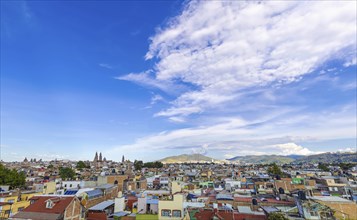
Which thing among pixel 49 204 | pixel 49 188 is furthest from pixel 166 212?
pixel 49 188

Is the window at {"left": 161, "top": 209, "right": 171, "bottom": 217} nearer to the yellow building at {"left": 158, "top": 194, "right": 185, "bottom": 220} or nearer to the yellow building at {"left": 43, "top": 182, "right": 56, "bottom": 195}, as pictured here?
the yellow building at {"left": 158, "top": 194, "right": 185, "bottom": 220}

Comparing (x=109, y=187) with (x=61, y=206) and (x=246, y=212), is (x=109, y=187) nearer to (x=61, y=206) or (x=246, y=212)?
(x=61, y=206)

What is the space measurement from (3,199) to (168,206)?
30.8 meters

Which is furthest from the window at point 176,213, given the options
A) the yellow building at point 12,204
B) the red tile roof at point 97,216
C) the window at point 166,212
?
the yellow building at point 12,204

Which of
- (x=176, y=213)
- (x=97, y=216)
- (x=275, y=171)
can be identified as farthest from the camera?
(x=275, y=171)

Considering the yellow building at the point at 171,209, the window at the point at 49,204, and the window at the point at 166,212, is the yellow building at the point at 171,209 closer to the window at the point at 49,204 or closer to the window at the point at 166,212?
the window at the point at 166,212

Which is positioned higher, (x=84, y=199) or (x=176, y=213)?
(x=84, y=199)

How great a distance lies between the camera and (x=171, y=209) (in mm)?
30922

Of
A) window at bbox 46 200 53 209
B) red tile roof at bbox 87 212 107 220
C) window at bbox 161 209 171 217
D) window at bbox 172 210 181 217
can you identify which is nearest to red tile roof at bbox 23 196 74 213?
window at bbox 46 200 53 209

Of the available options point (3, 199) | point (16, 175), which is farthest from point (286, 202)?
point (16, 175)

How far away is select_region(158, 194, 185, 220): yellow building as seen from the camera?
3073 centimetres

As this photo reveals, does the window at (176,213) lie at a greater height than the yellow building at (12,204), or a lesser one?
lesser

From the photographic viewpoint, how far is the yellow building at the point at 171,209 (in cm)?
3073

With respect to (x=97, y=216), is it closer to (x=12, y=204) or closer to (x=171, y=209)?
(x=171, y=209)
